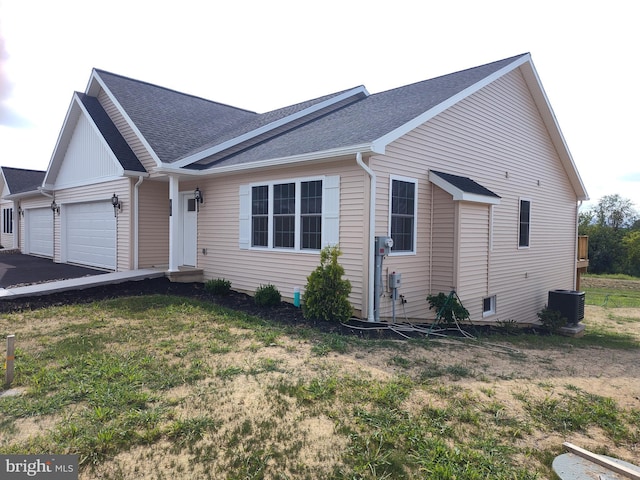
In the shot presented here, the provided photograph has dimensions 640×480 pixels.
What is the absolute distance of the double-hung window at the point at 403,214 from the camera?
8.35m

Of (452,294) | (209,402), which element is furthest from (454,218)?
(209,402)

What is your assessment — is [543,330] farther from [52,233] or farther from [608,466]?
[52,233]

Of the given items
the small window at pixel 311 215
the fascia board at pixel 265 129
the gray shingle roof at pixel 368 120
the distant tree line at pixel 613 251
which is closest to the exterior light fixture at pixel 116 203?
the fascia board at pixel 265 129

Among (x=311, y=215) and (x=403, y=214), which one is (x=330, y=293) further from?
(x=403, y=214)

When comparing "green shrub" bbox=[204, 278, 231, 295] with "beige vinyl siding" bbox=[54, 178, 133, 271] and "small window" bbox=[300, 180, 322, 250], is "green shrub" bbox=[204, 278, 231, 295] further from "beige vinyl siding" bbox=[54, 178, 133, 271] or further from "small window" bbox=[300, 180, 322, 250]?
"beige vinyl siding" bbox=[54, 178, 133, 271]

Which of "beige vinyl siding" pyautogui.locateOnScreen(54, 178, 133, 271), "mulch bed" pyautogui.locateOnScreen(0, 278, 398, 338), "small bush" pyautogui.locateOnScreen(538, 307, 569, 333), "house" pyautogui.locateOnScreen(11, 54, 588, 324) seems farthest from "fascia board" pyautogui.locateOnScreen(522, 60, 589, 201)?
"beige vinyl siding" pyautogui.locateOnScreen(54, 178, 133, 271)

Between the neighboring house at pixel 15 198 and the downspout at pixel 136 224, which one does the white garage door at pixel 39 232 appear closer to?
the neighboring house at pixel 15 198

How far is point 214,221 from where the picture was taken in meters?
11.2

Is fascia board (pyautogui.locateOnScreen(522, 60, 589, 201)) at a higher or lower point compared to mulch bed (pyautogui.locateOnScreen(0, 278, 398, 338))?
higher

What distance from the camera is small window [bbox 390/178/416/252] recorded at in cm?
837

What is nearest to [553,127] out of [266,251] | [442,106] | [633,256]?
[442,106]

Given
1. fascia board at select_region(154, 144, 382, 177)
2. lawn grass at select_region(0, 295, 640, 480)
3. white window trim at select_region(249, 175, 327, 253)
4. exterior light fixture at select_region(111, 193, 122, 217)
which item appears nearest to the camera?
lawn grass at select_region(0, 295, 640, 480)

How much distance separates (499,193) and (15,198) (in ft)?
72.5

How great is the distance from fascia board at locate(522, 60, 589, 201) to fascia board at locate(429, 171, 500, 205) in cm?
493
